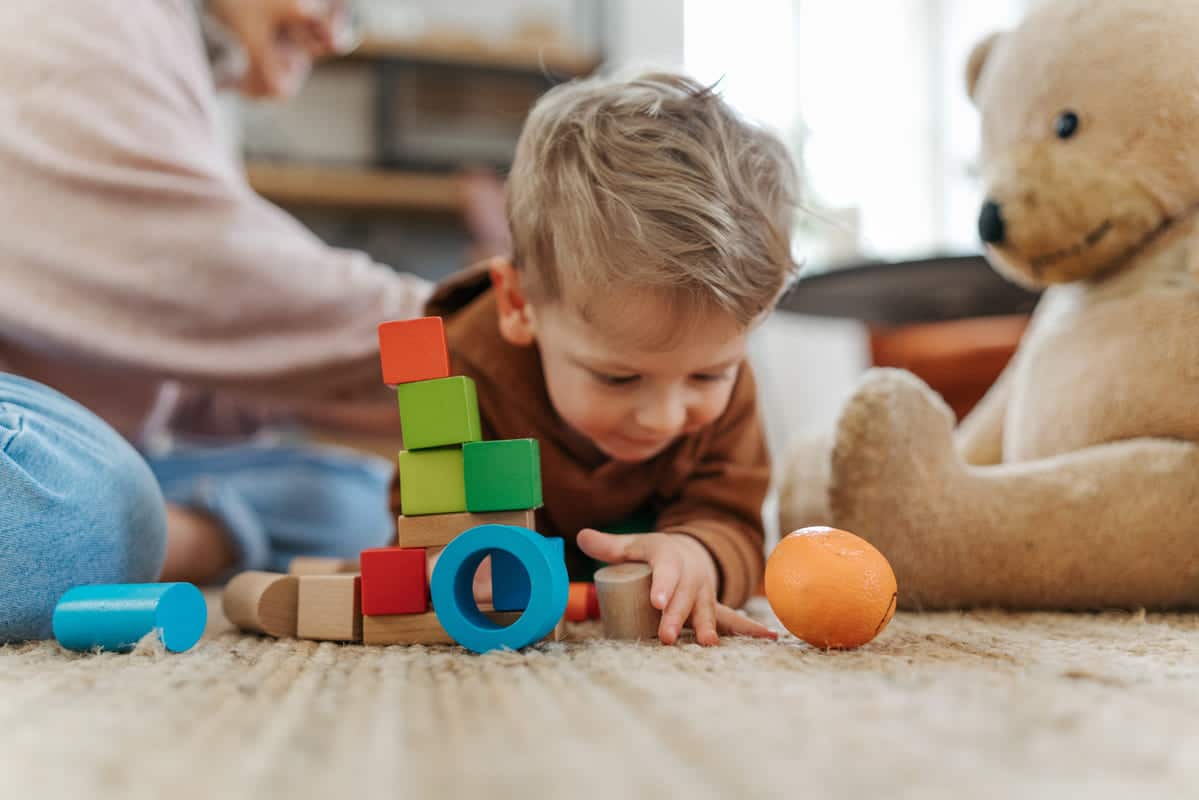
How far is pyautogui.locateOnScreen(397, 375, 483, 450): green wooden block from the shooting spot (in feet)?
2.05

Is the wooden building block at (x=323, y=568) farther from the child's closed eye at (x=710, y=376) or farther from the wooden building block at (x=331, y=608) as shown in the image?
the child's closed eye at (x=710, y=376)

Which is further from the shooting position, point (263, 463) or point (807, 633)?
point (263, 463)

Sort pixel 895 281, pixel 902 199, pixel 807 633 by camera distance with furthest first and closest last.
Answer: pixel 902 199 < pixel 895 281 < pixel 807 633

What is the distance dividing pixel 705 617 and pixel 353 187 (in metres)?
2.56

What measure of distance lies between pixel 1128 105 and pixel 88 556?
32.6 inches

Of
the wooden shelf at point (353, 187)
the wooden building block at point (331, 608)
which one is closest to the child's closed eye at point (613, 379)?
the wooden building block at point (331, 608)

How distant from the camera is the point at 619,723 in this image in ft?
1.28

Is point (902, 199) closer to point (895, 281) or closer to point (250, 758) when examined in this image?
point (895, 281)

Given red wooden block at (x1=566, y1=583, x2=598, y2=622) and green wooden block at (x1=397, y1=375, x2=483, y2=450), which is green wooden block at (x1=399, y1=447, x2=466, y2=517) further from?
red wooden block at (x1=566, y1=583, x2=598, y2=622)

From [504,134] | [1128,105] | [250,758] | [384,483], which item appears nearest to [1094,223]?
[1128,105]

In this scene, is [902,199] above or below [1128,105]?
above

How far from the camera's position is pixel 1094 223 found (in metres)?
0.75

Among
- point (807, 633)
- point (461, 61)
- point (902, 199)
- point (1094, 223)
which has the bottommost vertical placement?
point (807, 633)

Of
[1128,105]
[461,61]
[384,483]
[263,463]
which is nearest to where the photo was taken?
[1128,105]
